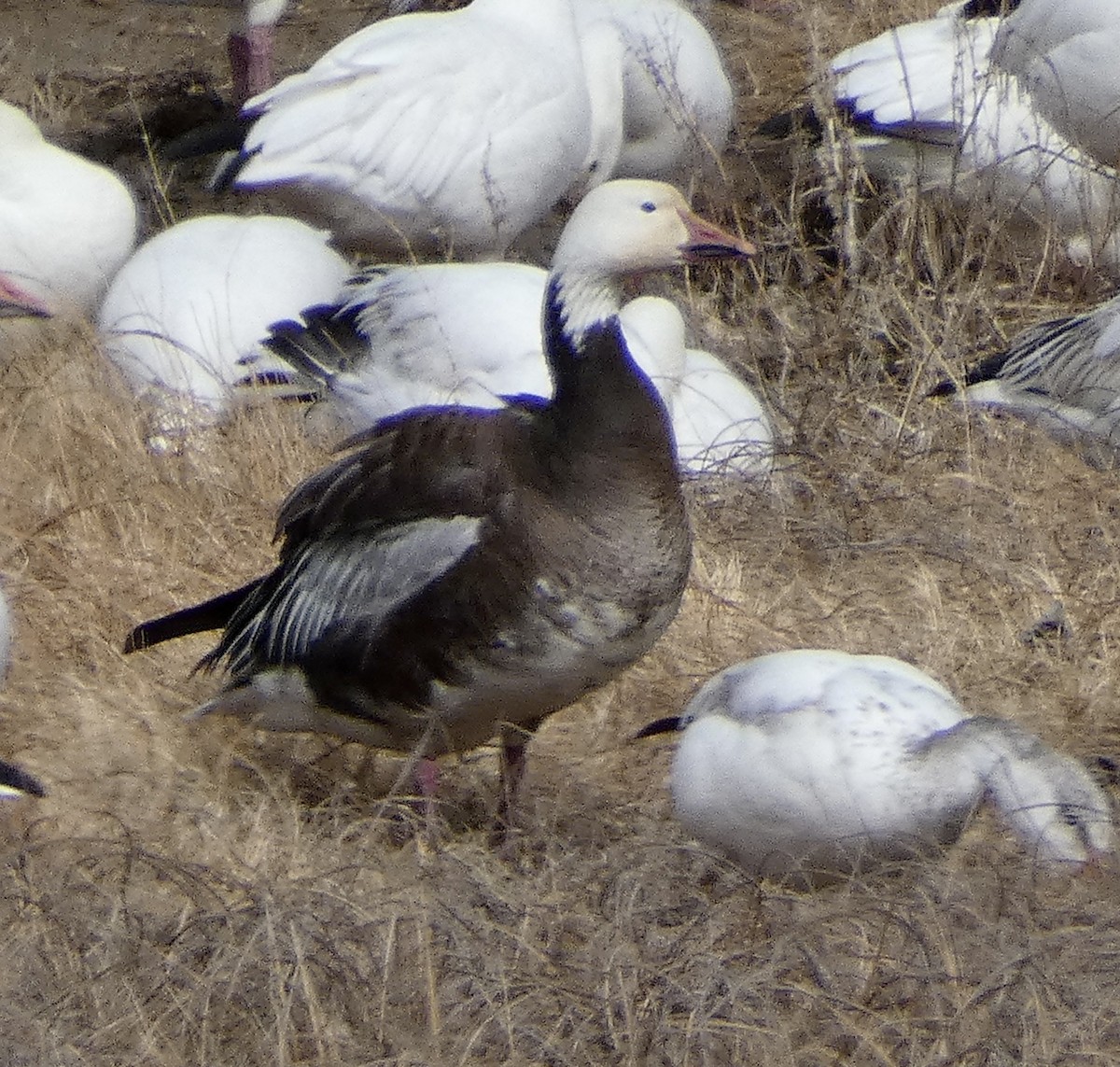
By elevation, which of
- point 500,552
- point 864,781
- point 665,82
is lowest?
point 665,82

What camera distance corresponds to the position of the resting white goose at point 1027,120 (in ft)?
19.7

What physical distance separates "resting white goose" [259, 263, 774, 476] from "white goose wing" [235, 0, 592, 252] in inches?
17.9

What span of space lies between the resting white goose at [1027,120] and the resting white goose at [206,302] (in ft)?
5.75

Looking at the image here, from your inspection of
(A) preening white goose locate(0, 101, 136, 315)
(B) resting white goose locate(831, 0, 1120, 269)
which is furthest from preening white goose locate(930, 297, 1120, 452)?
(A) preening white goose locate(0, 101, 136, 315)

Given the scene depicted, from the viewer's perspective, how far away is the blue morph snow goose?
11.7 feet

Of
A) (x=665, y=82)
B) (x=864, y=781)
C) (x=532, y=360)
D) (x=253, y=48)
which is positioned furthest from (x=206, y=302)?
(x=864, y=781)

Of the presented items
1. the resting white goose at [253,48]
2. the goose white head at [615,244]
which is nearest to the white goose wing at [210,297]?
the resting white goose at [253,48]

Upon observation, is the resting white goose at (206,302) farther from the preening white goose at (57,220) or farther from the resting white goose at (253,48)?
the resting white goose at (253,48)

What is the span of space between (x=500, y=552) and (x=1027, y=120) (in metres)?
3.65

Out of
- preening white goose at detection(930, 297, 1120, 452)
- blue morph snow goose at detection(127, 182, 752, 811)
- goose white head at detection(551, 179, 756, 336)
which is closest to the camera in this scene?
blue morph snow goose at detection(127, 182, 752, 811)

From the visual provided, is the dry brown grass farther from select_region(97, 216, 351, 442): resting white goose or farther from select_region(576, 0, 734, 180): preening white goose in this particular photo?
select_region(576, 0, 734, 180): preening white goose

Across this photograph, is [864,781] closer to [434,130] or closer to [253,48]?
[434,130]

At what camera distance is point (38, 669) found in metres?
4.37

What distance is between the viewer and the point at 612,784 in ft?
13.3
